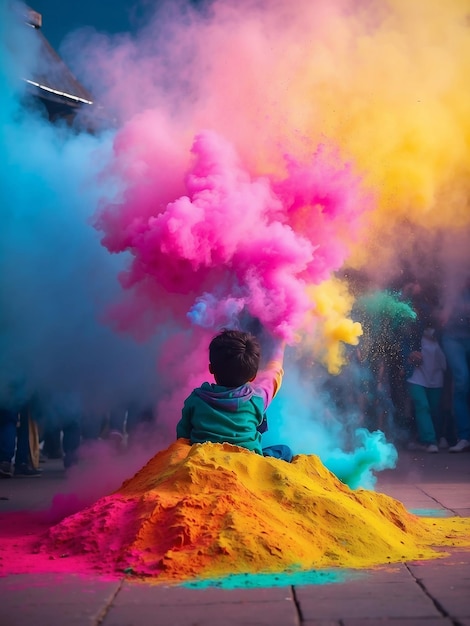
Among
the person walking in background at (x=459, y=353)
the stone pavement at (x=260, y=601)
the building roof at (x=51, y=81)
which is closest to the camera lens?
the stone pavement at (x=260, y=601)

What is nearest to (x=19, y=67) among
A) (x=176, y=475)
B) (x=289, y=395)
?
(x=289, y=395)

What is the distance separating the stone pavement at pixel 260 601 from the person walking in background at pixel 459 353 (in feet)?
22.2

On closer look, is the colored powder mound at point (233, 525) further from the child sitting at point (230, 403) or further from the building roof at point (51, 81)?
the building roof at point (51, 81)

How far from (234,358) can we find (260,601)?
1.92 m

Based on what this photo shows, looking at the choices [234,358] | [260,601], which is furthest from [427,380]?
[260,601]

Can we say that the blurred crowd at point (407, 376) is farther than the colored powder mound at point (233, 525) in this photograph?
Yes

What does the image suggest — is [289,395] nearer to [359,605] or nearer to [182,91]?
[182,91]

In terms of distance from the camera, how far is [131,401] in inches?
296

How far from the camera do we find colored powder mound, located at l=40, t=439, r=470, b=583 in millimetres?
3684

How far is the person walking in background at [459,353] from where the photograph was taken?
10.5 metres

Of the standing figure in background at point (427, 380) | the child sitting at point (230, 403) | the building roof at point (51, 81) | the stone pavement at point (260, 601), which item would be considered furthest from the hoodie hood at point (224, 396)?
the standing figure in background at point (427, 380)

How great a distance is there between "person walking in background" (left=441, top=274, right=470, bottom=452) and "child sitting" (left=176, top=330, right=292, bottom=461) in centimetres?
598

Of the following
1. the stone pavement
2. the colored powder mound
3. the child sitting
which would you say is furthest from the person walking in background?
the stone pavement

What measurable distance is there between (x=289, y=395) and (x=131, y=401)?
1692 millimetres
